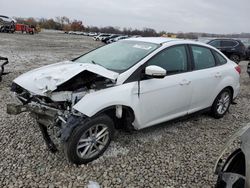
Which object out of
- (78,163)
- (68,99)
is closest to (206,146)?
(78,163)

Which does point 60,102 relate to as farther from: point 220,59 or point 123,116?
point 220,59

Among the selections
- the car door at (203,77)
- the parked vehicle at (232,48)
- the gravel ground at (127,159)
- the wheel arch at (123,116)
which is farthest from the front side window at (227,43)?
the wheel arch at (123,116)

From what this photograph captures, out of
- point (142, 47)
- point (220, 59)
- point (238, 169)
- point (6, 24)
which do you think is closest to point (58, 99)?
point (142, 47)

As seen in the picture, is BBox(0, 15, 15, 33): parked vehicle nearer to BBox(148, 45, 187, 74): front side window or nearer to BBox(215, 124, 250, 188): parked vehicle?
BBox(148, 45, 187, 74): front side window

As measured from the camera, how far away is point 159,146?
3746 millimetres

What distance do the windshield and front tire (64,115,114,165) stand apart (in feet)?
2.56

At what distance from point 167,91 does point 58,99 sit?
1561 mm

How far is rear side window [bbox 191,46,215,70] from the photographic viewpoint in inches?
168

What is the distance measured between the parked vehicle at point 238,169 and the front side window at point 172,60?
177 centimetres

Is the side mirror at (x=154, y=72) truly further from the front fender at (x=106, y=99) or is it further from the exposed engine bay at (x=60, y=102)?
the exposed engine bay at (x=60, y=102)

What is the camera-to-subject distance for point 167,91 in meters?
3.70

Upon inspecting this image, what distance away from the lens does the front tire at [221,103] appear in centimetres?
481

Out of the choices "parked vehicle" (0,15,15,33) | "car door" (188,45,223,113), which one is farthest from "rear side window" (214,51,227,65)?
"parked vehicle" (0,15,15,33)

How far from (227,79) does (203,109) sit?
0.80m
